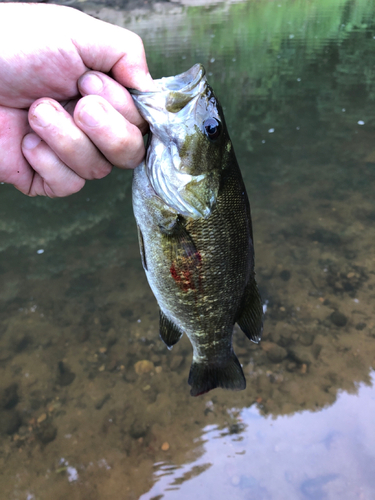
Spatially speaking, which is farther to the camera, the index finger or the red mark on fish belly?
the red mark on fish belly

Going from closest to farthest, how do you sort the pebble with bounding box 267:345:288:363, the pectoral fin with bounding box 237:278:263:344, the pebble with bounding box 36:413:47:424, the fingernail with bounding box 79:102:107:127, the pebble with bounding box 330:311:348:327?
the fingernail with bounding box 79:102:107:127 → the pectoral fin with bounding box 237:278:263:344 → the pebble with bounding box 36:413:47:424 → the pebble with bounding box 267:345:288:363 → the pebble with bounding box 330:311:348:327

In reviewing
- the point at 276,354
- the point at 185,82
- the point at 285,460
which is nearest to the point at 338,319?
the point at 276,354

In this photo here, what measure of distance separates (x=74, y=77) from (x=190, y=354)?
267 centimetres

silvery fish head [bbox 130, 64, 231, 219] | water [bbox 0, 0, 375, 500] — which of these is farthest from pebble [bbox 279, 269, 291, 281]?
silvery fish head [bbox 130, 64, 231, 219]

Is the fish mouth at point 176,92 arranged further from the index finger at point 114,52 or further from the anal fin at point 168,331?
the anal fin at point 168,331

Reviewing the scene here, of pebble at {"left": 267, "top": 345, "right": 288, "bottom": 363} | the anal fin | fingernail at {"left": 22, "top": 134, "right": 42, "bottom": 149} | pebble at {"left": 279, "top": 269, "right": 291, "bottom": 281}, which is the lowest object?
pebble at {"left": 267, "top": 345, "right": 288, "bottom": 363}

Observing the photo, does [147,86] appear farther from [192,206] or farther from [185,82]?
[192,206]

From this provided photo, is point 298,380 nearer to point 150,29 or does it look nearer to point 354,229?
point 354,229

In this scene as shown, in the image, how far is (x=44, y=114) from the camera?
54.1 inches

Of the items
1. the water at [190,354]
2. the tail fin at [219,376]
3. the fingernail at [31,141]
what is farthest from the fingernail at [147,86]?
the water at [190,354]

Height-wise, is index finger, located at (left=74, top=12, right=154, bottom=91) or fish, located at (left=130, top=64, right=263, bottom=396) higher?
index finger, located at (left=74, top=12, right=154, bottom=91)

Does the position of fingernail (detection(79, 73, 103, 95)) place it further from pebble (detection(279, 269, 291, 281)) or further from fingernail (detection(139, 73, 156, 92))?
pebble (detection(279, 269, 291, 281))

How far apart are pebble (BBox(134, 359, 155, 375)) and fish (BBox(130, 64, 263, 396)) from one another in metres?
1.79

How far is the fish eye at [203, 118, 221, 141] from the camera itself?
142 centimetres
